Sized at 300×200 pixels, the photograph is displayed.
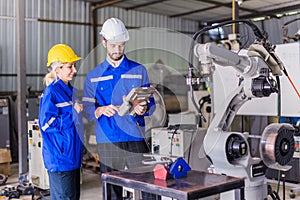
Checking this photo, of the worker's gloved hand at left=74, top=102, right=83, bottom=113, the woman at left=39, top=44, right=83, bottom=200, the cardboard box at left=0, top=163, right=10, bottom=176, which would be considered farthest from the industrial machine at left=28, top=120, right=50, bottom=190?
the worker's gloved hand at left=74, top=102, right=83, bottom=113

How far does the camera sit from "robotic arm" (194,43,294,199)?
2059 millimetres

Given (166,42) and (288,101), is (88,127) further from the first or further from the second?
(288,101)

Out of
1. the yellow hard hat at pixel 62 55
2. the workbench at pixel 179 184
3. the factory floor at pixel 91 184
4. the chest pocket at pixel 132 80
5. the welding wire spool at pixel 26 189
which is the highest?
the yellow hard hat at pixel 62 55

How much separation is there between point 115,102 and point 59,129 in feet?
1.30

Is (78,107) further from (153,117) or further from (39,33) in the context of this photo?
(39,33)

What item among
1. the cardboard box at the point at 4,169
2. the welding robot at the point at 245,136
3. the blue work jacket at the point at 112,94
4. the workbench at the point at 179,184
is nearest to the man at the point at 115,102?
the blue work jacket at the point at 112,94

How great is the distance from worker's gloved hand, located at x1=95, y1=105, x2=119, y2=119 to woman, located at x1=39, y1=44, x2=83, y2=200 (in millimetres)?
153

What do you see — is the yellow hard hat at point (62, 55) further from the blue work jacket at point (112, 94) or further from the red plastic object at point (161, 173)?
the red plastic object at point (161, 173)

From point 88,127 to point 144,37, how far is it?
21.6 inches

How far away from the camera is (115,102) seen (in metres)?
1.77

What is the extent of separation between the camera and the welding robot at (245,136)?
2061 mm

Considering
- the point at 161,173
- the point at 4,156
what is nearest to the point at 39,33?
the point at 4,156

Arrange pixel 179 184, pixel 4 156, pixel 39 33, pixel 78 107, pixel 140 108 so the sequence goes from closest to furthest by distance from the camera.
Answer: pixel 179 184 → pixel 140 108 → pixel 78 107 → pixel 4 156 → pixel 39 33

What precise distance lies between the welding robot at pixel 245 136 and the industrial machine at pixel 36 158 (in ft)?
6.64
